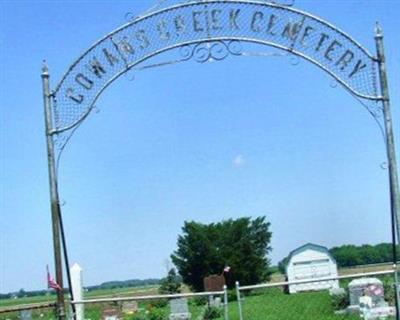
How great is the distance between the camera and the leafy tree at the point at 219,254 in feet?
157

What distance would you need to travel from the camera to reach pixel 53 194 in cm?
862

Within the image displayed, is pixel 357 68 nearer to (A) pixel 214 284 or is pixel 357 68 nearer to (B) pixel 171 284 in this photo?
(A) pixel 214 284

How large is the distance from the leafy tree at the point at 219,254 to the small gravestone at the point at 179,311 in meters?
26.8

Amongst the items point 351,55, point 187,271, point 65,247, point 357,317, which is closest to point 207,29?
point 351,55

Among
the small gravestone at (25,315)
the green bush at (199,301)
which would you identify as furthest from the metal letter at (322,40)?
the green bush at (199,301)

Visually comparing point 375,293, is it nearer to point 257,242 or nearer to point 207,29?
point 207,29

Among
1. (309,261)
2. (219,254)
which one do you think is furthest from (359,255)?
(309,261)

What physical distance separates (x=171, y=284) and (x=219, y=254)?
5.05 m

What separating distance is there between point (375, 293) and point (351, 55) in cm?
542

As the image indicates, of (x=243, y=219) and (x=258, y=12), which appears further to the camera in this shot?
(x=243, y=219)

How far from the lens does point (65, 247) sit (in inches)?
336

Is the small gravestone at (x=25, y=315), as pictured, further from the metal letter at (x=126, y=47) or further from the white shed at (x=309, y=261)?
the white shed at (x=309, y=261)

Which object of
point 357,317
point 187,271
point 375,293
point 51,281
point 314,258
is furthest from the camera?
point 187,271

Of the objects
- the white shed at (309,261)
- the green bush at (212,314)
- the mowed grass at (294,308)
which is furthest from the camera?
the white shed at (309,261)
